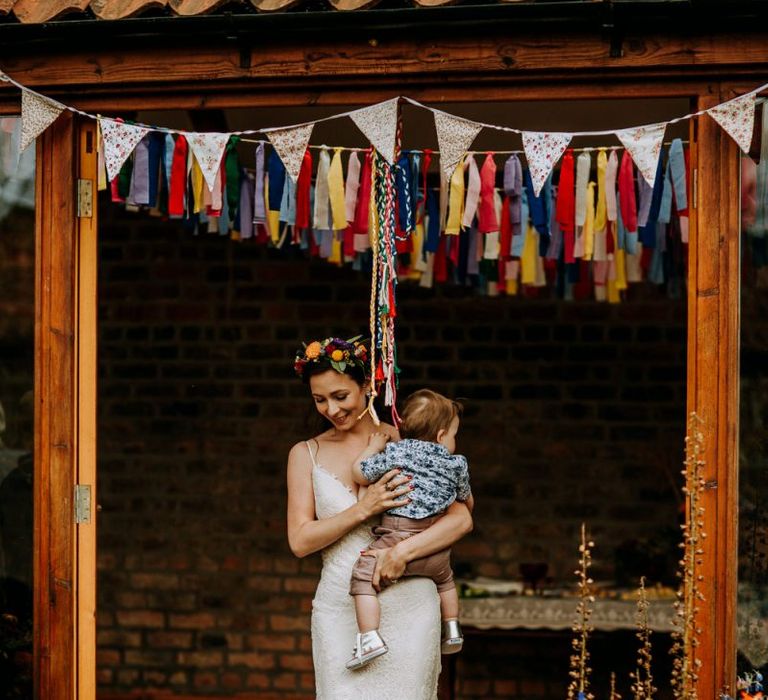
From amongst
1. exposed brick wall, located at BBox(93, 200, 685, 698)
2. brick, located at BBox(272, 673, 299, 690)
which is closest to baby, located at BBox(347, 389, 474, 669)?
exposed brick wall, located at BBox(93, 200, 685, 698)

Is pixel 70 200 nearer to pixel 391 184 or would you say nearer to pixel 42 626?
pixel 391 184

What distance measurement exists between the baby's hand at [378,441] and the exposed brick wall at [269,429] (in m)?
2.48

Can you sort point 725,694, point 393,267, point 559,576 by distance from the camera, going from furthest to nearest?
point 559,576, point 393,267, point 725,694

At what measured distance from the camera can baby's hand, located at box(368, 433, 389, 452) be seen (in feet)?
13.4

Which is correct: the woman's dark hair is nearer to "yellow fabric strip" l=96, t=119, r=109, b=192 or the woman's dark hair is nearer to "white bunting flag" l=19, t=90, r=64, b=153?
Answer: "yellow fabric strip" l=96, t=119, r=109, b=192

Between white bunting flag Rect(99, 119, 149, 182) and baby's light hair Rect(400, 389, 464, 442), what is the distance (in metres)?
1.38

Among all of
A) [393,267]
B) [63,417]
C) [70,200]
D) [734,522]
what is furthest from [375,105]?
[734,522]

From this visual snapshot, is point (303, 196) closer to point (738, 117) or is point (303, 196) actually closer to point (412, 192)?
point (412, 192)

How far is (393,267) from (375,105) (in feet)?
1.95

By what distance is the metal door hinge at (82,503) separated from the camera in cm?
428

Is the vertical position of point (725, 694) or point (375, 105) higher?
point (375, 105)

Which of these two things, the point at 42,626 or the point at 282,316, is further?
the point at 282,316

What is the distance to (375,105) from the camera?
4.11m

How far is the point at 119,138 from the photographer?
13.7 ft
